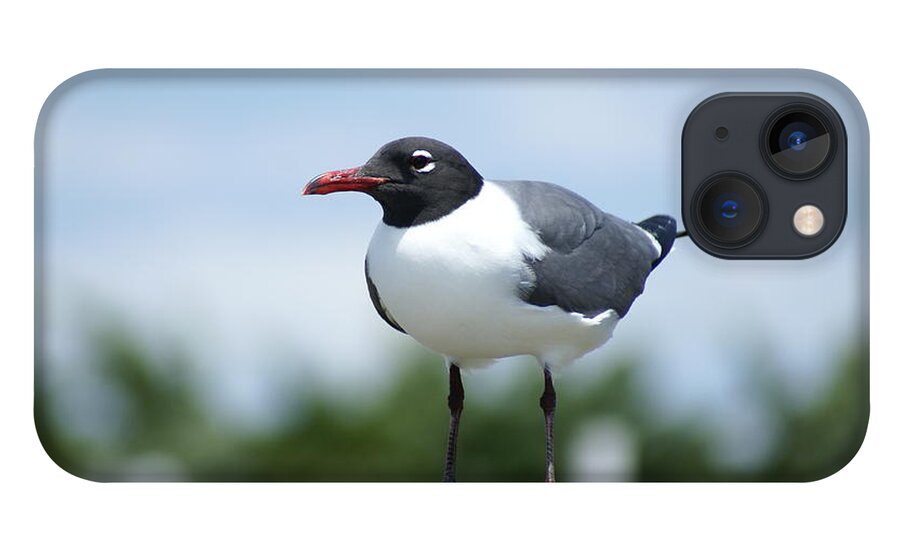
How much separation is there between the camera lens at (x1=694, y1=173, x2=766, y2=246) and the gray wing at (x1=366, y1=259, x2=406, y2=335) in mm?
840

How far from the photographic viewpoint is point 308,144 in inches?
221

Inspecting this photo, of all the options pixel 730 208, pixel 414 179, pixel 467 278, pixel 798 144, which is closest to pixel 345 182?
pixel 414 179

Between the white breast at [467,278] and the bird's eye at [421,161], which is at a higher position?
the bird's eye at [421,161]

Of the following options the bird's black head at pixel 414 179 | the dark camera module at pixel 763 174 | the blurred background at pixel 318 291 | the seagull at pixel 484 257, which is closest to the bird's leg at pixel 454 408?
the seagull at pixel 484 257

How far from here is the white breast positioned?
5551mm

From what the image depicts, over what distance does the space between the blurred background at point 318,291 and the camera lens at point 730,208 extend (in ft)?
0.22

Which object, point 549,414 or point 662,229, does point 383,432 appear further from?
point 662,229

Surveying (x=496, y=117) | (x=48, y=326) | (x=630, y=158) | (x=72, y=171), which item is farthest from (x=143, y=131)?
(x=630, y=158)

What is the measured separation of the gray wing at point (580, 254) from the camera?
5609 mm

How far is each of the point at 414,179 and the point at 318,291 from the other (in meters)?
0.39

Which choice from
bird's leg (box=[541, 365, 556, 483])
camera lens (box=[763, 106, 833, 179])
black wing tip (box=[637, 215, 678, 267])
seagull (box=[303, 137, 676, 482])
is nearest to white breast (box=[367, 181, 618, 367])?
seagull (box=[303, 137, 676, 482])

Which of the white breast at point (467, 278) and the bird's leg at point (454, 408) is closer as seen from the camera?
the white breast at point (467, 278)

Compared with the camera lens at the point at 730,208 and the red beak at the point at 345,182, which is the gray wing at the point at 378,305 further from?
the camera lens at the point at 730,208

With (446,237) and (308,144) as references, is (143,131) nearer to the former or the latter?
(308,144)
